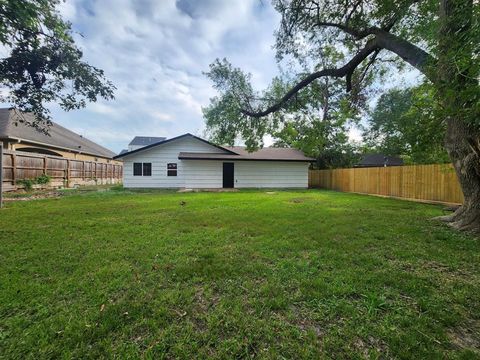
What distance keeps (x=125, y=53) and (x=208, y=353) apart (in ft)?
37.7

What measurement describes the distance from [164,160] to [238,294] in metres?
15.6

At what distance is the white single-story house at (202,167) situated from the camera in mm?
16078

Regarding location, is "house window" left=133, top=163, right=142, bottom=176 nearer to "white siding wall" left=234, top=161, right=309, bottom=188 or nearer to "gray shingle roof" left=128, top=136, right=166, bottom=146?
"white siding wall" left=234, top=161, right=309, bottom=188

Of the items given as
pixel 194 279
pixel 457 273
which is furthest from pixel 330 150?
pixel 194 279

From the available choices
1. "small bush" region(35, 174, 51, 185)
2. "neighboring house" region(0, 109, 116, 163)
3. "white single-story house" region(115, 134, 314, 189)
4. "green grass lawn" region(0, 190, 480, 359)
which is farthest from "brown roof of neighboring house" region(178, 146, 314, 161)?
"green grass lawn" region(0, 190, 480, 359)

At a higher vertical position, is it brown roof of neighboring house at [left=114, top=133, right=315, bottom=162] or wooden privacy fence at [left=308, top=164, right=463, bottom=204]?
brown roof of neighboring house at [left=114, top=133, right=315, bottom=162]

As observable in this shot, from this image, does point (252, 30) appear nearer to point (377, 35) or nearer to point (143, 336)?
point (377, 35)

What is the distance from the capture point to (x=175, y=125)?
24.7 meters

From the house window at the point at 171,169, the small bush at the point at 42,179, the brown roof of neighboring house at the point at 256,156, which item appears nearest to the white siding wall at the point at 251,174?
the brown roof of neighboring house at the point at 256,156

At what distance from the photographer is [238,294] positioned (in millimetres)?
2484

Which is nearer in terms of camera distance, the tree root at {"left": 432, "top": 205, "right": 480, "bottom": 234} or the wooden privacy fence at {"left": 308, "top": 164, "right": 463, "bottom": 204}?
the tree root at {"left": 432, "top": 205, "right": 480, "bottom": 234}

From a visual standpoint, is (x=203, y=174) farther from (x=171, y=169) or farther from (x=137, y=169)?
(x=137, y=169)

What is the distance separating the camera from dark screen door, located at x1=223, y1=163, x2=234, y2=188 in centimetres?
1678

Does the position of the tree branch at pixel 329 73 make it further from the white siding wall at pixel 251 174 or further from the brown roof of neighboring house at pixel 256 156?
the white siding wall at pixel 251 174
